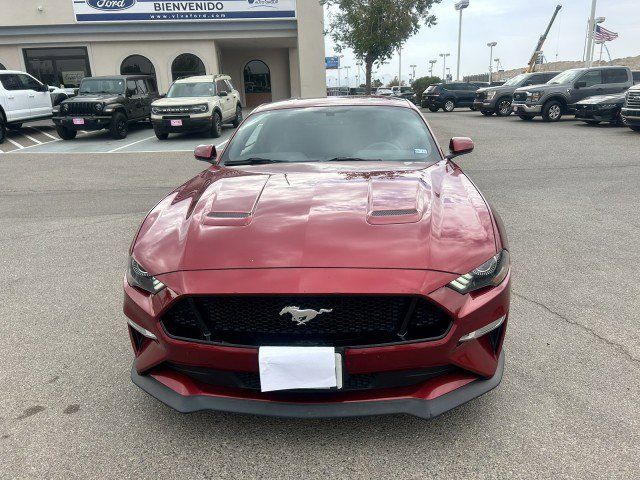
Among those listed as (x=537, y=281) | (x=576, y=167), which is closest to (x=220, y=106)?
(x=576, y=167)

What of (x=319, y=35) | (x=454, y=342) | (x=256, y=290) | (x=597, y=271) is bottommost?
(x=597, y=271)

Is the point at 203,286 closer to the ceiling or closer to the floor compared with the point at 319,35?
closer to the floor

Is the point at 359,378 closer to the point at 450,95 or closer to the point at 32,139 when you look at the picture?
the point at 32,139

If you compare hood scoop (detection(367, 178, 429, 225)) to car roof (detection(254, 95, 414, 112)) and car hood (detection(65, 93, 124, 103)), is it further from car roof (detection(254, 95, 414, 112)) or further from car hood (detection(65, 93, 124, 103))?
car hood (detection(65, 93, 124, 103))

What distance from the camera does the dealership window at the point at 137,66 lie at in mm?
23297

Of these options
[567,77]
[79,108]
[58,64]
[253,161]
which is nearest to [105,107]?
[79,108]

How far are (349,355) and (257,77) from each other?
28.9 meters

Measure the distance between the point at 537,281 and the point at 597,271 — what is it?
0.64 meters

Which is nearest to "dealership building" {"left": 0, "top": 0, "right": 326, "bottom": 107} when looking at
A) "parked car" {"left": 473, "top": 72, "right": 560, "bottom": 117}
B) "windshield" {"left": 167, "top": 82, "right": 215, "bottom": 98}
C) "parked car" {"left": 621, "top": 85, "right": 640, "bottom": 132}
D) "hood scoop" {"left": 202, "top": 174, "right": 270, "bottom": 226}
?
"parked car" {"left": 473, "top": 72, "right": 560, "bottom": 117}

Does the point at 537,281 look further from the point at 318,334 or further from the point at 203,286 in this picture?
the point at 203,286

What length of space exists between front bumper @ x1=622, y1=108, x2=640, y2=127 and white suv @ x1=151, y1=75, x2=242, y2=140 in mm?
11409

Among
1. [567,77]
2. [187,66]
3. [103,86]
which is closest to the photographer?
[103,86]

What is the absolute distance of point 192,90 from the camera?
595 inches

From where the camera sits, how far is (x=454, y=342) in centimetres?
209
